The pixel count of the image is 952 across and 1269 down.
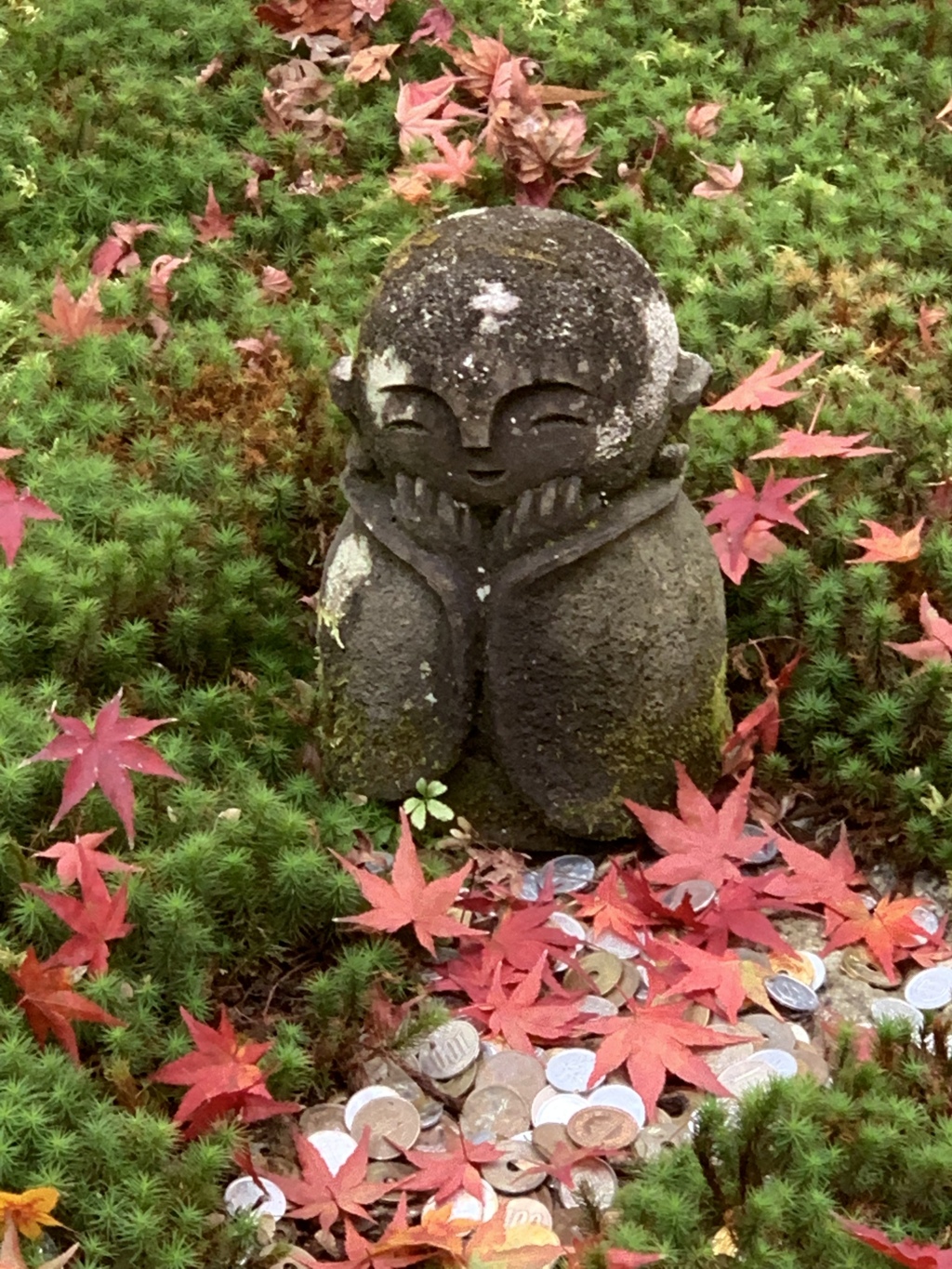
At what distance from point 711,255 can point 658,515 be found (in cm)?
179

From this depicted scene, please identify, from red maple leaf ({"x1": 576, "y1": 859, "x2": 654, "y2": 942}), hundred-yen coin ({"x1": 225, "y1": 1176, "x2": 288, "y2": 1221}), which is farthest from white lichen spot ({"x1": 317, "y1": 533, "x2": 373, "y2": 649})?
hundred-yen coin ({"x1": 225, "y1": 1176, "x2": 288, "y2": 1221})

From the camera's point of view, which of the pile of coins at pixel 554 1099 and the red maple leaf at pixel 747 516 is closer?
the pile of coins at pixel 554 1099

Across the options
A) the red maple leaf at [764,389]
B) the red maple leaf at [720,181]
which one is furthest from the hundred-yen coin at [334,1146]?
the red maple leaf at [720,181]

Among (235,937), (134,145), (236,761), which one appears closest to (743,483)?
(236,761)

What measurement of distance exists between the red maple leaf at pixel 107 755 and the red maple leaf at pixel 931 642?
180 centimetres

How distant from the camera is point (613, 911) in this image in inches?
136

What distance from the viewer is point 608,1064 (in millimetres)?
3053

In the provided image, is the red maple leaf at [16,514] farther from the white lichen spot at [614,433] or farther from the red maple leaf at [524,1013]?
the red maple leaf at [524,1013]

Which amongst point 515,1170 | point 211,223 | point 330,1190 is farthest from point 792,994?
point 211,223

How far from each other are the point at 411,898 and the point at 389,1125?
48 cm

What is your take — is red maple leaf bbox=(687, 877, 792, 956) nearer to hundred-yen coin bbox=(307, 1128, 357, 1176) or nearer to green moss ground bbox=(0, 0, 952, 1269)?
green moss ground bbox=(0, 0, 952, 1269)

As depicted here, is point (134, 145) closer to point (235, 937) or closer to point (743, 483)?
point (743, 483)

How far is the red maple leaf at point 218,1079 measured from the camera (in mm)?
2873

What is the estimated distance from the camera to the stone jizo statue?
3238 mm
